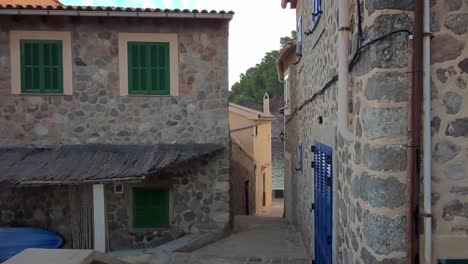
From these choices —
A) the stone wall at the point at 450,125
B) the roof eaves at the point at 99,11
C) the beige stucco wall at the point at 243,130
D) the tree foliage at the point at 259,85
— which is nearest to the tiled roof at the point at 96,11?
the roof eaves at the point at 99,11

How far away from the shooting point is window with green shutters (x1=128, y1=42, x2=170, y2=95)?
10180mm

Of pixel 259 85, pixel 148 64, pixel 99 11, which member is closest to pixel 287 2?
pixel 148 64

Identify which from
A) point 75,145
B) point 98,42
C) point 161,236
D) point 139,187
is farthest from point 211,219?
point 98,42

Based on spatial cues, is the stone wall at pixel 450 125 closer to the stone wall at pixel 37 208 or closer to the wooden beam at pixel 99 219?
the wooden beam at pixel 99 219

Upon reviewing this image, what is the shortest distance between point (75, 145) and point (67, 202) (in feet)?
4.56

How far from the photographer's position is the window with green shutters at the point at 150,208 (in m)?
A: 10.4

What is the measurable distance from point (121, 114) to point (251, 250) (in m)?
4.44

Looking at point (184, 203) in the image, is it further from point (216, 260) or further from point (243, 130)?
point (243, 130)

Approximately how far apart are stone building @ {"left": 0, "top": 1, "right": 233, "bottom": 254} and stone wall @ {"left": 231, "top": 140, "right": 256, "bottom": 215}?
591cm

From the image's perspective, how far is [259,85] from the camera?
4991 cm

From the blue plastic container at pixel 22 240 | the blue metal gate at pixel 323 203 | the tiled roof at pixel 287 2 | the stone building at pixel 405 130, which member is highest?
Answer: the tiled roof at pixel 287 2

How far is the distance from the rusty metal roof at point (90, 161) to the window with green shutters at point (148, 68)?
1396 millimetres

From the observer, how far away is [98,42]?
10141 mm

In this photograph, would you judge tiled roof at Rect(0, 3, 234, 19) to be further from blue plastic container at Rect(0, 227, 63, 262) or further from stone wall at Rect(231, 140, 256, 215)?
stone wall at Rect(231, 140, 256, 215)
